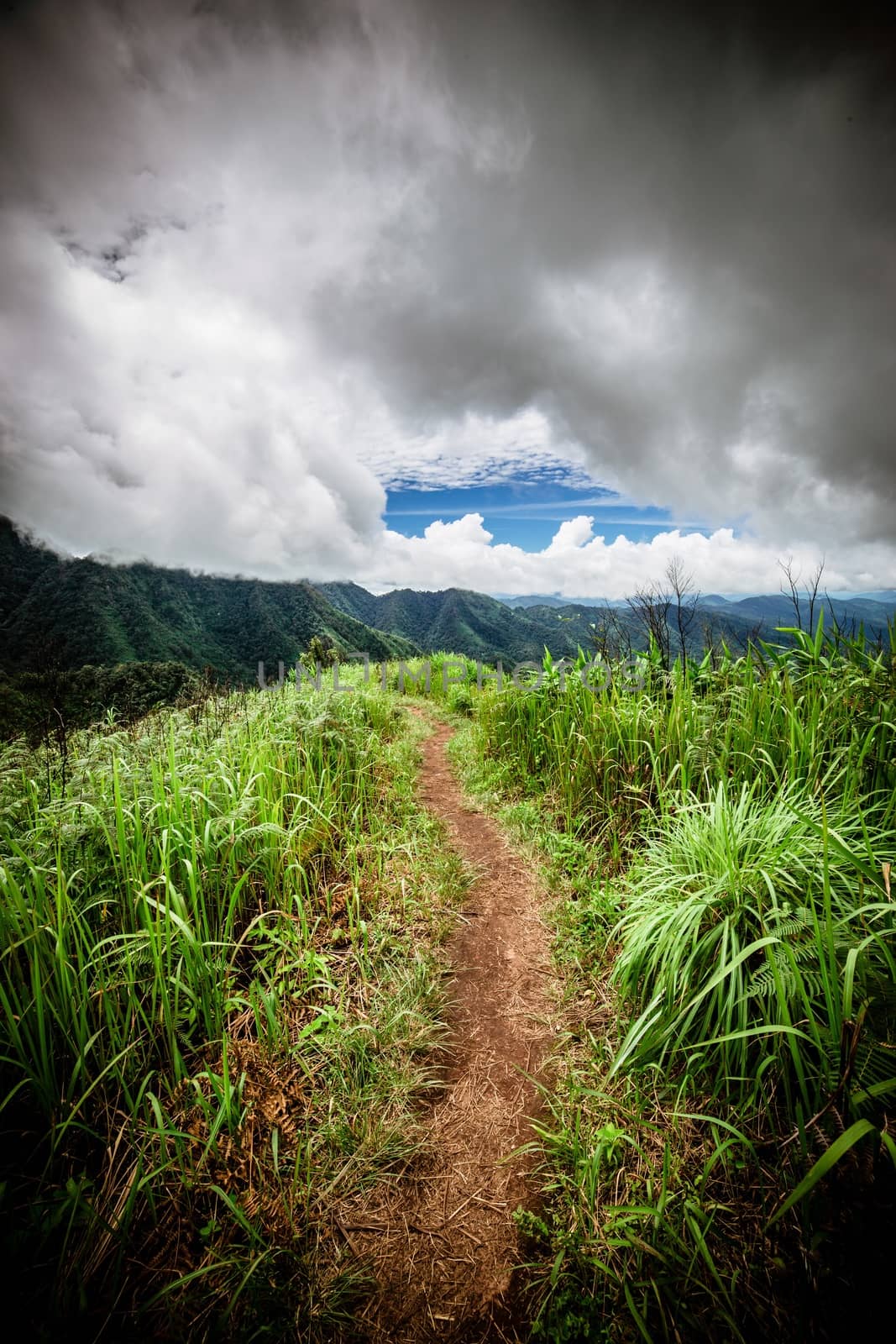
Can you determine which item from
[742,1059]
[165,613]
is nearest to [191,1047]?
[742,1059]

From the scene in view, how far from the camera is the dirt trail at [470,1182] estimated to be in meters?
1.55

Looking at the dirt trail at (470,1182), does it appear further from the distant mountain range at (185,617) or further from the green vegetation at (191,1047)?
the distant mountain range at (185,617)

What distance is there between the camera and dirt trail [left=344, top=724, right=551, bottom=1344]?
5.10 feet

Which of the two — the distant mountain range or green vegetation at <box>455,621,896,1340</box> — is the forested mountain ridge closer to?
the distant mountain range

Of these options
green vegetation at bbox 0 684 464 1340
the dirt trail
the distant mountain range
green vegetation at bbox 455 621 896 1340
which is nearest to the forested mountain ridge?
the distant mountain range

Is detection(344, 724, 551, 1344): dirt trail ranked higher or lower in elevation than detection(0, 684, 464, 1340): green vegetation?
lower

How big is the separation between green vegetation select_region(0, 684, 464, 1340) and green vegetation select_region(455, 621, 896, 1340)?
32.0 inches

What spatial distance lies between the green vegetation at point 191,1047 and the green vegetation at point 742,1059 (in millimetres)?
812

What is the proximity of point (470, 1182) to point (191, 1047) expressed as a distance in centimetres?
134

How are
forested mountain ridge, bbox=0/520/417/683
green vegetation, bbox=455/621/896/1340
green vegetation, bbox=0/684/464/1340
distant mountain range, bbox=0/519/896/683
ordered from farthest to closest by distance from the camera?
forested mountain ridge, bbox=0/520/417/683, distant mountain range, bbox=0/519/896/683, green vegetation, bbox=0/684/464/1340, green vegetation, bbox=455/621/896/1340

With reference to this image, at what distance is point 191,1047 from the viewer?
2.07m

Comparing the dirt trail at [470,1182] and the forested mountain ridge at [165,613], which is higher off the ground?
the forested mountain ridge at [165,613]

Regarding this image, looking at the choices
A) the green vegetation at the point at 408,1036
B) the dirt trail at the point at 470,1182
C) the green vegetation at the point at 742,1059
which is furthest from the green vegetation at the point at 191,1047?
the green vegetation at the point at 742,1059

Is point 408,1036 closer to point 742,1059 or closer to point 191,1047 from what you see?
point 191,1047
